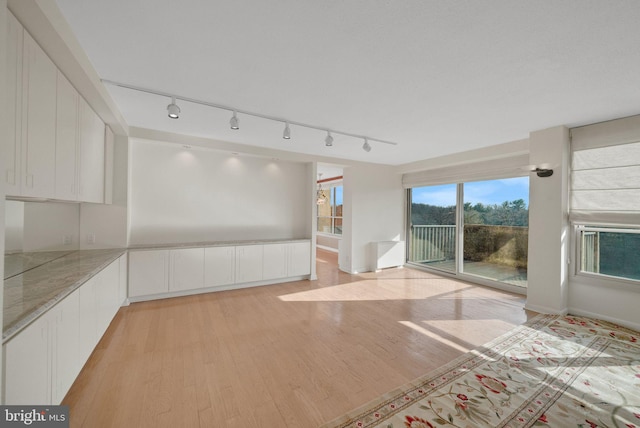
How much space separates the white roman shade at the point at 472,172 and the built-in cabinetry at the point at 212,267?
125 inches

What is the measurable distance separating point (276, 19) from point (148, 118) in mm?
2638

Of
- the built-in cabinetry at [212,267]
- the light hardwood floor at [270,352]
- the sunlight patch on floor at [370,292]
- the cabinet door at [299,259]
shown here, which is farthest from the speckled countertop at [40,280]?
the cabinet door at [299,259]

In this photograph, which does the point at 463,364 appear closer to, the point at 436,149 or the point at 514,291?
the point at 514,291

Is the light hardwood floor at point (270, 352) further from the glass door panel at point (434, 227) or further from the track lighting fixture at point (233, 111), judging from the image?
the track lighting fixture at point (233, 111)

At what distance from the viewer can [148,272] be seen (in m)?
3.69

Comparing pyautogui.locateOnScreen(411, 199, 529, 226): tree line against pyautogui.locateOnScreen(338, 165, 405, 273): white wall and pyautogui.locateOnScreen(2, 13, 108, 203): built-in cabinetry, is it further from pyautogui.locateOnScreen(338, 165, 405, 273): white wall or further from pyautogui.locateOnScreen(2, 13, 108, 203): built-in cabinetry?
pyautogui.locateOnScreen(2, 13, 108, 203): built-in cabinetry

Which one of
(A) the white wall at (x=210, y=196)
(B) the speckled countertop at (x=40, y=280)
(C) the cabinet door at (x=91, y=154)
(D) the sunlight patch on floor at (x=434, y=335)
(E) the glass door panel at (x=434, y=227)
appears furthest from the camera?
(E) the glass door panel at (x=434, y=227)

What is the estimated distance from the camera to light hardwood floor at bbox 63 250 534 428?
5.78 ft

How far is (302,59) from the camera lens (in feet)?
6.51

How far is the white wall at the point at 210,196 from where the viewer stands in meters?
3.99

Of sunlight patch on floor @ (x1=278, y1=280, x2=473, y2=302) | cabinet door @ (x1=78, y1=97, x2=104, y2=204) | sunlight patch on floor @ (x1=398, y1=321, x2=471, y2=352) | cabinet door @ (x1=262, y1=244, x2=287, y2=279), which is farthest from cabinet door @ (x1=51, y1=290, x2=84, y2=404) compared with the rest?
sunlight patch on floor @ (x1=398, y1=321, x2=471, y2=352)

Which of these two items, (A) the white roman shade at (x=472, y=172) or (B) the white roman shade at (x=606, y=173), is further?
(A) the white roman shade at (x=472, y=172)

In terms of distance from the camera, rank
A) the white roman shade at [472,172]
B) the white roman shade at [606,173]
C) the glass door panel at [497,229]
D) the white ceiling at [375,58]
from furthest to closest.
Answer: the glass door panel at [497,229], the white roman shade at [472,172], the white roman shade at [606,173], the white ceiling at [375,58]

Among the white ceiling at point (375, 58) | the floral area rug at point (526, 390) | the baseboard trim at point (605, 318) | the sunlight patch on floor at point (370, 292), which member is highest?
the white ceiling at point (375, 58)
